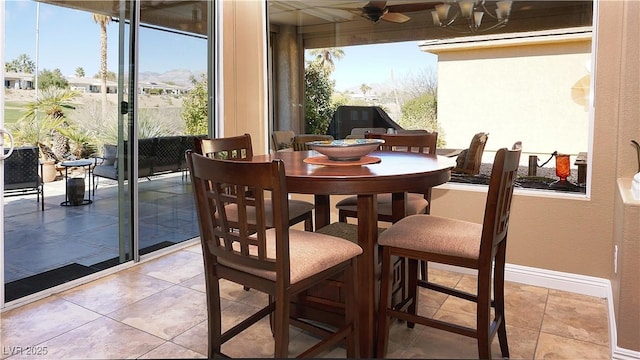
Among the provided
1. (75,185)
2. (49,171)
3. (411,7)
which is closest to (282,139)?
(411,7)

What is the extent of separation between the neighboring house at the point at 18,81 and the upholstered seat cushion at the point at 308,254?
178 centimetres

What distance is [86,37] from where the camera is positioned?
9.93 ft

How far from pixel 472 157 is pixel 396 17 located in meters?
1.43

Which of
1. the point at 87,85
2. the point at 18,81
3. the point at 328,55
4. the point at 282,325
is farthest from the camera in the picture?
the point at 328,55

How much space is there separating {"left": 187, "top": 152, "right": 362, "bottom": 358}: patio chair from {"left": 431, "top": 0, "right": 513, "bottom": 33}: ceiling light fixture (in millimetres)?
2411

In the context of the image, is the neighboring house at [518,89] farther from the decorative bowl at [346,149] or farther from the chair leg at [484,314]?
the chair leg at [484,314]

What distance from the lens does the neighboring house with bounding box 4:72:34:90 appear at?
259 cm

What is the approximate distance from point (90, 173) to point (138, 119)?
54cm

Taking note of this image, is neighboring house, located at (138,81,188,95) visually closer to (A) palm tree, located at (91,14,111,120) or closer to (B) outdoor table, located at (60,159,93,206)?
(A) palm tree, located at (91,14,111,120)

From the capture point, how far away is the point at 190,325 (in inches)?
97.8

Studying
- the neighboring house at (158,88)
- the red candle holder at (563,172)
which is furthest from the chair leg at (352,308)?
the neighboring house at (158,88)

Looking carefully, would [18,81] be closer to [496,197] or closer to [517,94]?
[496,197]

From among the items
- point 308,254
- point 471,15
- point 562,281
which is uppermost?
point 471,15

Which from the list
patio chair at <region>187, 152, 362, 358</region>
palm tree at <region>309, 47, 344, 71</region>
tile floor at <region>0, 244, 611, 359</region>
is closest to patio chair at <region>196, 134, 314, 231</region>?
tile floor at <region>0, 244, 611, 359</region>
